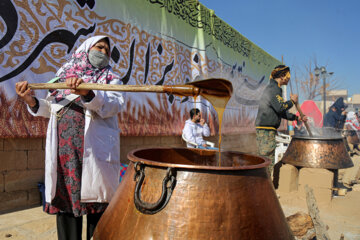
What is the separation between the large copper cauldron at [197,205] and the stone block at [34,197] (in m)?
2.52

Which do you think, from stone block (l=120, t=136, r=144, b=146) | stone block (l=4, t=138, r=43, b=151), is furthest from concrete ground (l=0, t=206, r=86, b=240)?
stone block (l=120, t=136, r=144, b=146)

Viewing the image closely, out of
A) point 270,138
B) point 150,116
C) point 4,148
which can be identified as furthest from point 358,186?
point 4,148

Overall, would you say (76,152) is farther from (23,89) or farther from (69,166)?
(23,89)

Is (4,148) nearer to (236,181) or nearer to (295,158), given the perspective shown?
(236,181)

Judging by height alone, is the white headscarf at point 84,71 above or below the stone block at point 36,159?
above

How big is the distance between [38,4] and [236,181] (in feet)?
10.7

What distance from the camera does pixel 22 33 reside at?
289cm

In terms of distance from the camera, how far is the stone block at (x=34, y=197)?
10.2 feet

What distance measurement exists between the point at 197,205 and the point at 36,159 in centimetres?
290

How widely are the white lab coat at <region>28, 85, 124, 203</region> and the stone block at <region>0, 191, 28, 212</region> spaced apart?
1.70 metres

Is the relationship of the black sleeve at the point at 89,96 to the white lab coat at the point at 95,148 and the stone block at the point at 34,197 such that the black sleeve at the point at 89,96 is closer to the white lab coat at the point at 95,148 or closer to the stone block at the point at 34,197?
the white lab coat at the point at 95,148

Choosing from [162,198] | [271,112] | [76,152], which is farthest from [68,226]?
[271,112]

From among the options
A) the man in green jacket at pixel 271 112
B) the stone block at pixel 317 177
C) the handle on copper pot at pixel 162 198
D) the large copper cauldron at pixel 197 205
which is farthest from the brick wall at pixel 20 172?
the stone block at pixel 317 177

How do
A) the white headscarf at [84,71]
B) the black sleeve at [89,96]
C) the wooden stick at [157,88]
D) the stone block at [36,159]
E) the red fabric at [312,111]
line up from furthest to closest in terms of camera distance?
the red fabric at [312,111], the stone block at [36,159], the white headscarf at [84,71], the black sleeve at [89,96], the wooden stick at [157,88]
